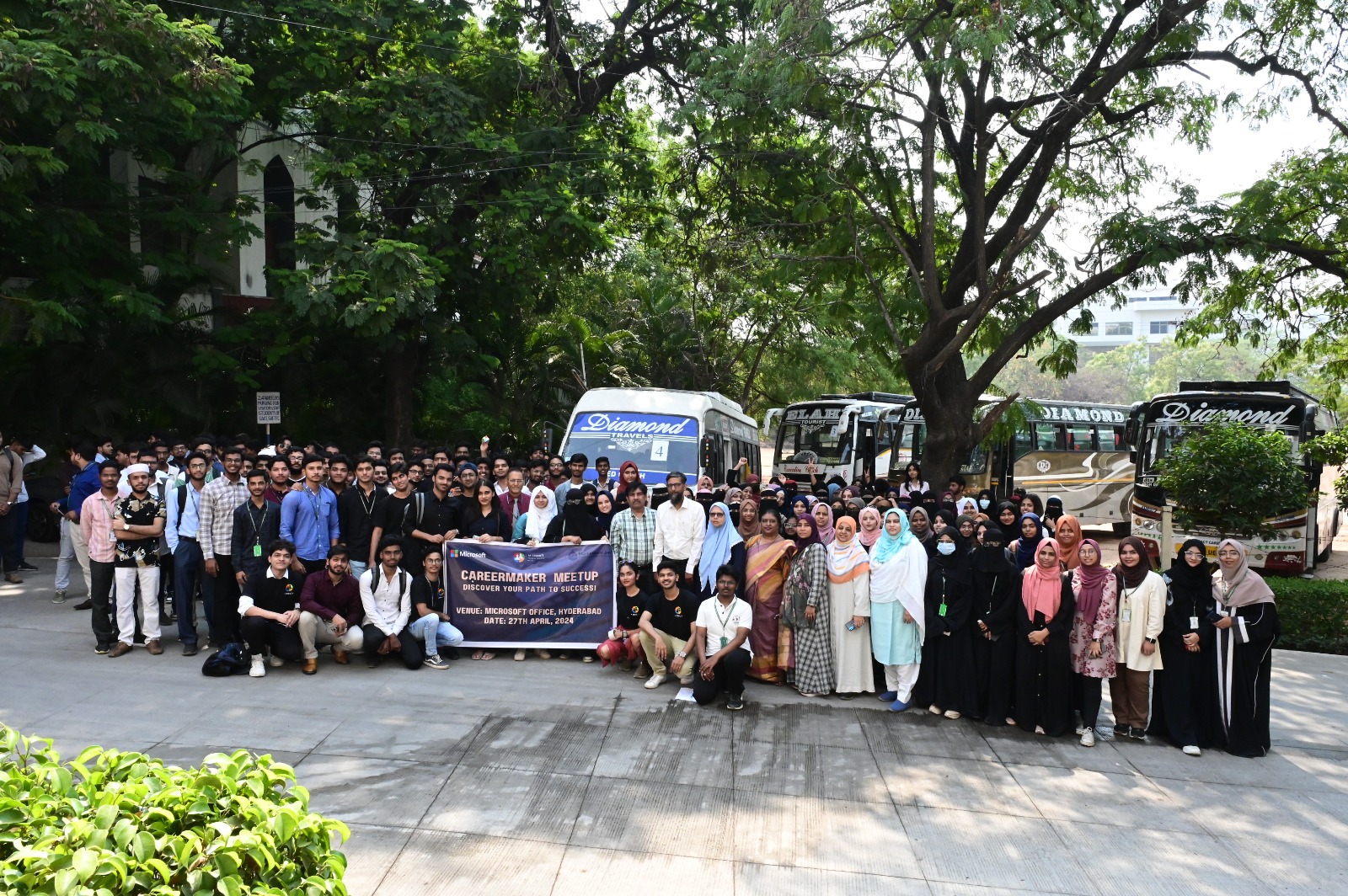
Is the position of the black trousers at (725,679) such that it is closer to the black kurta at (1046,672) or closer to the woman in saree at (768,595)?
the woman in saree at (768,595)

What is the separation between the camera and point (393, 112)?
16516mm

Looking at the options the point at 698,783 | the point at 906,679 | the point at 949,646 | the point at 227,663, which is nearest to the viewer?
the point at 698,783

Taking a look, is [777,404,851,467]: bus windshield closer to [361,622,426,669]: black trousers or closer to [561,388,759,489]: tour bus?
[561,388,759,489]: tour bus

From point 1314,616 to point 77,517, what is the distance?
13.3m

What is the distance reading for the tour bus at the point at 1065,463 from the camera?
24.8 metres

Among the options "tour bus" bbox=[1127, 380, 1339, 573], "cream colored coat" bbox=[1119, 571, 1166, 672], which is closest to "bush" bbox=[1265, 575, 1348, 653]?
"tour bus" bbox=[1127, 380, 1339, 573]

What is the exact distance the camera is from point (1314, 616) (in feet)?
37.7

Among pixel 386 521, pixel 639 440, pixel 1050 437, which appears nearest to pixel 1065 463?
pixel 1050 437

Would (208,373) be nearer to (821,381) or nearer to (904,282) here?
(904,282)

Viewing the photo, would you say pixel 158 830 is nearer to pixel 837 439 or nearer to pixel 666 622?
pixel 666 622

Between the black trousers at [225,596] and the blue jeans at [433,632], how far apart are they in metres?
1.59

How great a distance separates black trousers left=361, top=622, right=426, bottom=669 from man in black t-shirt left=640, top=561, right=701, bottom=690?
194 centimetres

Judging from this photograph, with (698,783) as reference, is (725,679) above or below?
above

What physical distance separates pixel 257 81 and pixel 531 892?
1613 centimetres
